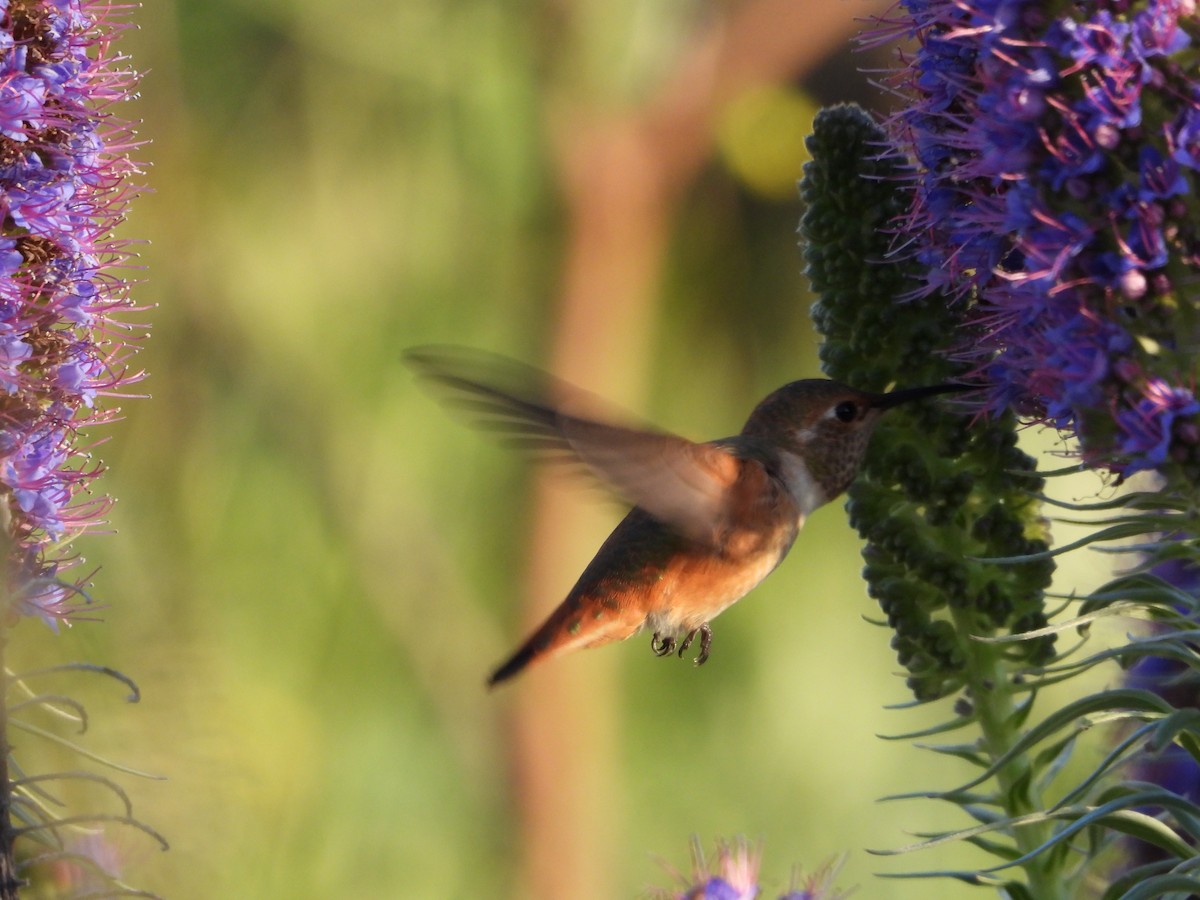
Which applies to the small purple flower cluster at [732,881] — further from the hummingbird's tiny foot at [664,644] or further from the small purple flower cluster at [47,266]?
the small purple flower cluster at [47,266]

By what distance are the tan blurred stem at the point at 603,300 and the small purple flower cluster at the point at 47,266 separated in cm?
395

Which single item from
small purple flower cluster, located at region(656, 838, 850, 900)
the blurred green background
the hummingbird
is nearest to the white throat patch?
the hummingbird

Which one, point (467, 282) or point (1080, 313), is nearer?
point (1080, 313)

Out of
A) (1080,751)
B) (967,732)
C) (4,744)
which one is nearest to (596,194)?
(967,732)

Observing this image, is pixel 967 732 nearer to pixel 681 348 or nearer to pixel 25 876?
pixel 681 348

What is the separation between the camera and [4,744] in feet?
6.82

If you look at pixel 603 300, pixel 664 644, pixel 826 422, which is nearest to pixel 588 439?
pixel 826 422

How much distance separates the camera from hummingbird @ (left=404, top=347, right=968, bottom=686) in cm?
261

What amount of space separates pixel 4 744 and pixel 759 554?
1623 millimetres

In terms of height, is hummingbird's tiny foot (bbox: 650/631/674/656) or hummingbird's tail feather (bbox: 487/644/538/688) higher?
hummingbird's tiny foot (bbox: 650/631/674/656)

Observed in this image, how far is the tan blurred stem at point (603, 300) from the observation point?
6.22 meters

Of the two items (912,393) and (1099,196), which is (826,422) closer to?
(912,393)

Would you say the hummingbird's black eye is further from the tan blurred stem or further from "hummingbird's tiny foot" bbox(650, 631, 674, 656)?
the tan blurred stem

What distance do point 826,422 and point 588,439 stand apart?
48cm
